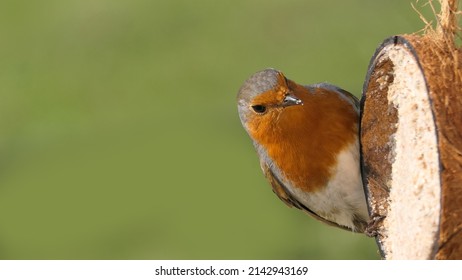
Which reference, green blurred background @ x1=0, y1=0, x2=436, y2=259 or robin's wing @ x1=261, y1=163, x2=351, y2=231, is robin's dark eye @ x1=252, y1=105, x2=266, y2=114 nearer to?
robin's wing @ x1=261, y1=163, x2=351, y2=231

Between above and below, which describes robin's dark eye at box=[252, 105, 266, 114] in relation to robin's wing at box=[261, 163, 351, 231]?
above

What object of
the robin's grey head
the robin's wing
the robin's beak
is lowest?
the robin's wing

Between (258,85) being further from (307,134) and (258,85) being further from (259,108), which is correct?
(307,134)

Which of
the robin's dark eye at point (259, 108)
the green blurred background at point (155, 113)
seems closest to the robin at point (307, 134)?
the robin's dark eye at point (259, 108)

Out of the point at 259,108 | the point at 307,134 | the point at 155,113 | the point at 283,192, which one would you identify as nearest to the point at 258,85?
the point at 259,108

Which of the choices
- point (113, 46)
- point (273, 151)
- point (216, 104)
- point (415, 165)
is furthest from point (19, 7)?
point (415, 165)

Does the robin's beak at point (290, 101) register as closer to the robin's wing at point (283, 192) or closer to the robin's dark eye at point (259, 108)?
the robin's dark eye at point (259, 108)

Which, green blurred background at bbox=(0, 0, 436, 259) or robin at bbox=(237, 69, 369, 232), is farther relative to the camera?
green blurred background at bbox=(0, 0, 436, 259)

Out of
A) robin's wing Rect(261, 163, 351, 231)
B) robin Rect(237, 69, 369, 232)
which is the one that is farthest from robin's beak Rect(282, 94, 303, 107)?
robin's wing Rect(261, 163, 351, 231)

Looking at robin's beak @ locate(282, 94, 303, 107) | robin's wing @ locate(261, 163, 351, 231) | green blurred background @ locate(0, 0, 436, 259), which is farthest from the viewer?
green blurred background @ locate(0, 0, 436, 259)
